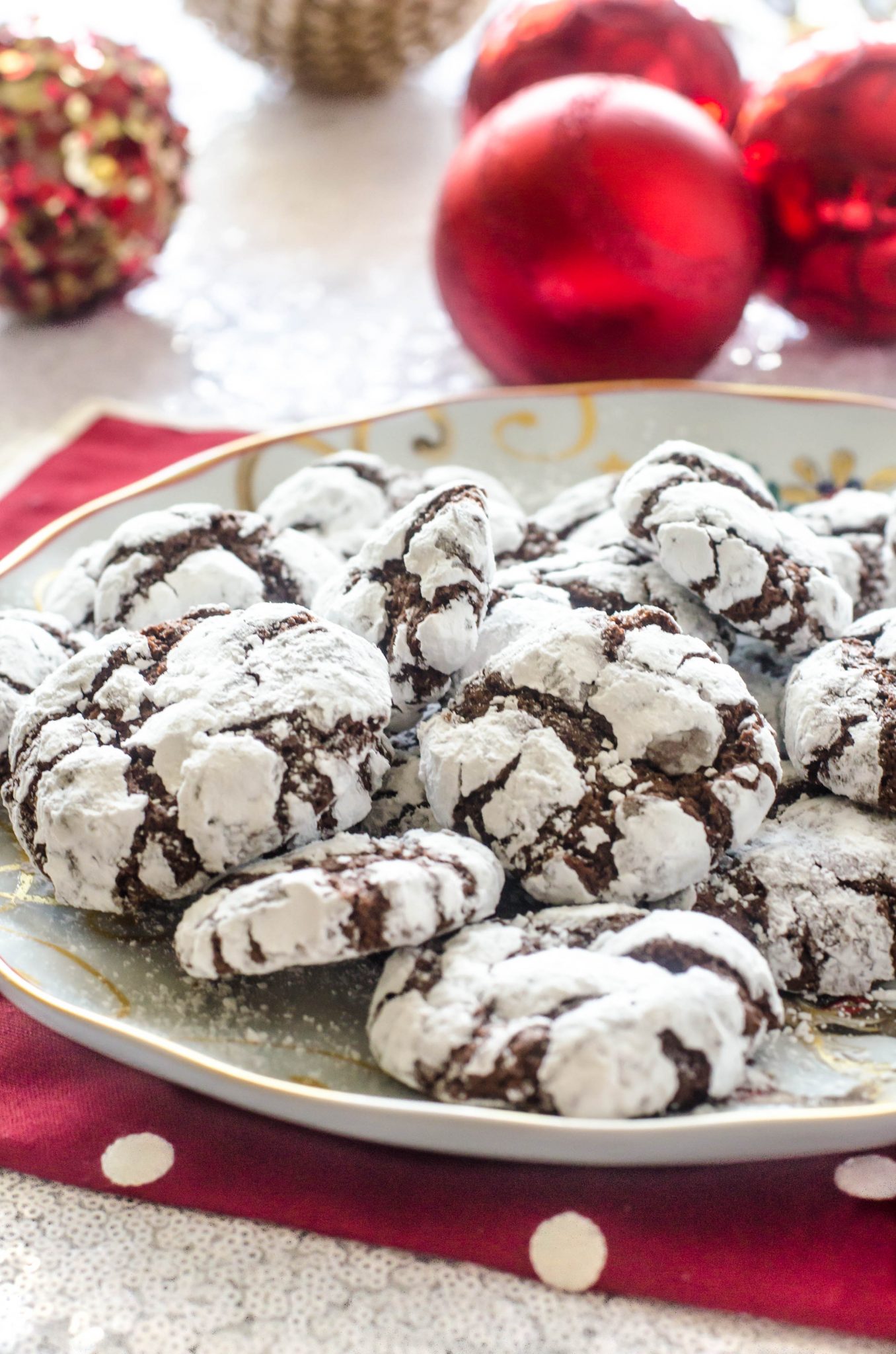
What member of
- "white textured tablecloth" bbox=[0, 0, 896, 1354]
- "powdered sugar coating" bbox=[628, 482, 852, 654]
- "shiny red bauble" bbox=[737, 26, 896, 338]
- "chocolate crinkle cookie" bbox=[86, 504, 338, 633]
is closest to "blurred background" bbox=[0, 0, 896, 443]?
"white textured tablecloth" bbox=[0, 0, 896, 1354]

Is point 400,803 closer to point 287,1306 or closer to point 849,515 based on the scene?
point 287,1306

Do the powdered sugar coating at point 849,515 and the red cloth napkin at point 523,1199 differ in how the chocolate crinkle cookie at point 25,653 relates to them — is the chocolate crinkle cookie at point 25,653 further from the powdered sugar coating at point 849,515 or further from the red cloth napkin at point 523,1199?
the powdered sugar coating at point 849,515

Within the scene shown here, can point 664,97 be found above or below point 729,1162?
above

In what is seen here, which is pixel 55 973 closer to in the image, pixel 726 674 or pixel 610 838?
pixel 610 838

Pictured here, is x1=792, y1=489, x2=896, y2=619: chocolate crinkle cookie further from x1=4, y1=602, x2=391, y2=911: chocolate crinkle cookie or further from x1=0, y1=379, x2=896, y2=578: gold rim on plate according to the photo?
x1=4, y1=602, x2=391, y2=911: chocolate crinkle cookie

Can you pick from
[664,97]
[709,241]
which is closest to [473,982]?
[709,241]

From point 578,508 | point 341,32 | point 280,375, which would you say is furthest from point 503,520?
point 341,32
